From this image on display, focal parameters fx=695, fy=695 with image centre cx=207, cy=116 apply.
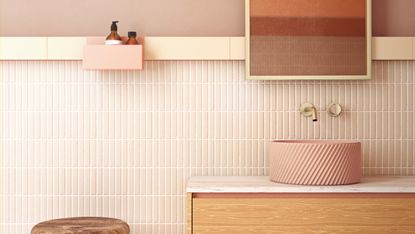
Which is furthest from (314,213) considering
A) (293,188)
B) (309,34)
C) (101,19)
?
(101,19)

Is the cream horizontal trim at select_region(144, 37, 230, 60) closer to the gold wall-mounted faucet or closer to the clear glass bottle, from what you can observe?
the clear glass bottle

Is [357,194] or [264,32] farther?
[264,32]

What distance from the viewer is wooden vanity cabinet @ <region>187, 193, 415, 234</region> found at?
2.66 meters

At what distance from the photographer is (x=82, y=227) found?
2.66 m

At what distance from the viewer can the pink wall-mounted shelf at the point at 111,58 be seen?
2.93 metres

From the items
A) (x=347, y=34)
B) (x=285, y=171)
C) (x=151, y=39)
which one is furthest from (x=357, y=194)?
(x=151, y=39)

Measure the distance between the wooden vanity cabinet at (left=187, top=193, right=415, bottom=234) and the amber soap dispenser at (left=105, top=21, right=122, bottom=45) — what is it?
75 centimetres

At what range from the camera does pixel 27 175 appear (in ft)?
10.2

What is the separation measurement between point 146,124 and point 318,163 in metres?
0.83

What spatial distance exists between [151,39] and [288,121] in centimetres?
71

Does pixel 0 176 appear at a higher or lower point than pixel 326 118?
lower

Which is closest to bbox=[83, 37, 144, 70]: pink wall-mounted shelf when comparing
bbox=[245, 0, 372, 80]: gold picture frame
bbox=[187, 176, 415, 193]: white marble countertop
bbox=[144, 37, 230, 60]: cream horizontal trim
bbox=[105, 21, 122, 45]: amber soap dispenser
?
bbox=[105, 21, 122, 45]: amber soap dispenser

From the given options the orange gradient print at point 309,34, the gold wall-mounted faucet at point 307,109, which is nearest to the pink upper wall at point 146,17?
the orange gradient print at point 309,34

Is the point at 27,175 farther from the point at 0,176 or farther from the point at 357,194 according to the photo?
the point at 357,194
